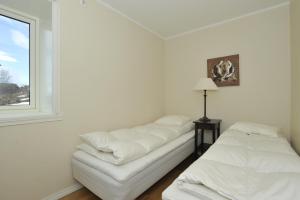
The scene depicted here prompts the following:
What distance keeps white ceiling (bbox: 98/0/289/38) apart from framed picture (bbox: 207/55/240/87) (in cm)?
70

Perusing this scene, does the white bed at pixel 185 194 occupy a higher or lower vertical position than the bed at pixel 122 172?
higher

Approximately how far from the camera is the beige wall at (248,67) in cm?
228

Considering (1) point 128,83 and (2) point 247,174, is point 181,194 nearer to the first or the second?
(2) point 247,174

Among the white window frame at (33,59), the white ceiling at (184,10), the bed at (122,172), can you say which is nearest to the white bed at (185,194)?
the bed at (122,172)

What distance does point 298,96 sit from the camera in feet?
5.98

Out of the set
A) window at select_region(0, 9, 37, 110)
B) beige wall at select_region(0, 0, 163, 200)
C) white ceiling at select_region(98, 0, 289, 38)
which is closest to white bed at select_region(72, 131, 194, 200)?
beige wall at select_region(0, 0, 163, 200)

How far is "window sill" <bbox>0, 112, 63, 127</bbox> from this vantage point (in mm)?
1412

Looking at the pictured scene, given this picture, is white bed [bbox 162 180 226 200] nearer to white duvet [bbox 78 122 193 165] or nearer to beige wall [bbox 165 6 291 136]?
white duvet [bbox 78 122 193 165]

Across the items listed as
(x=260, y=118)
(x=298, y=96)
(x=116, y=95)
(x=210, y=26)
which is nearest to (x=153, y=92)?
(x=116, y=95)

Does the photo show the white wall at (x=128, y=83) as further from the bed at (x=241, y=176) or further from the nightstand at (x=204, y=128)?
the bed at (x=241, y=176)

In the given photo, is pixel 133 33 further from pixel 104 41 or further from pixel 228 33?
pixel 228 33

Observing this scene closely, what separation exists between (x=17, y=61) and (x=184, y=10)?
238 cm

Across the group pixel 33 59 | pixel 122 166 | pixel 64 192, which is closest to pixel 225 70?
pixel 122 166

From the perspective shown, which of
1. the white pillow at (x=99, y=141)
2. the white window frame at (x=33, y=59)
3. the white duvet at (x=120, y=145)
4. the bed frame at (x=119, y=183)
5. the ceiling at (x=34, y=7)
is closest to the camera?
the bed frame at (x=119, y=183)
